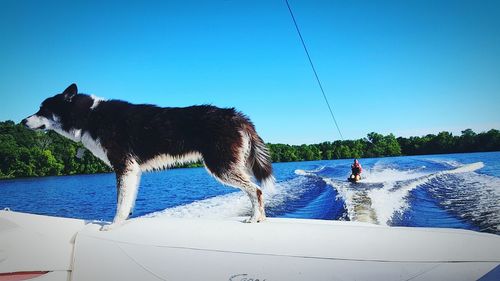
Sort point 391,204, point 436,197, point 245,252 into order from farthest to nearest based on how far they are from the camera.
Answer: point 436,197, point 391,204, point 245,252

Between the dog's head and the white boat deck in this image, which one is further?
the dog's head

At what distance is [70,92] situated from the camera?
3488 millimetres

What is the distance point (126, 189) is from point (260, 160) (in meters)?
1.40

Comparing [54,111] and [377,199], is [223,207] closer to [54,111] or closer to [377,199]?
[377,199]

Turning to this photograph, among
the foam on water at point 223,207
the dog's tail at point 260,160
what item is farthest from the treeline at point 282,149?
the dog's tail at point 260,160

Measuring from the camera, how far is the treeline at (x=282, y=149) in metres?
17.4

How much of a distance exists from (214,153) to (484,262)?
2.25 m

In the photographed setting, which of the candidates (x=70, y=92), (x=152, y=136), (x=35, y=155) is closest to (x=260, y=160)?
(x=152, y=136)

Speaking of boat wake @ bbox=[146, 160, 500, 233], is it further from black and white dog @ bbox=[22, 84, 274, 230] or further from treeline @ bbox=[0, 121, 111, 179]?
treeline @ bbox=[0, 121, 111, 179]

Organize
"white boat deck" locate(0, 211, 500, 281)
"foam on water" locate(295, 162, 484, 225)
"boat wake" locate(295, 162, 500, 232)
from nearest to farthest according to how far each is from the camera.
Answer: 1. "white boat deck" locate(0, 211, 500, 281)
2. "boat wake" locate(295, 162, 500, 232)
3. "foam on water" locate(295, 162, 484, 225)

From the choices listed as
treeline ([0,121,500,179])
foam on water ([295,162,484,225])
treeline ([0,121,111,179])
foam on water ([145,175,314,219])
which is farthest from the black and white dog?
treeline ([0,121,111,179])

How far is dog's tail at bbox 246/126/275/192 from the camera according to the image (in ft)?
11.1

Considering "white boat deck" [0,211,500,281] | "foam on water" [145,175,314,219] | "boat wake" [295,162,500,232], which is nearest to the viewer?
"white boat deck" [0,211,500,281]

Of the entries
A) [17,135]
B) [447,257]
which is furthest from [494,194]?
[17,135]
